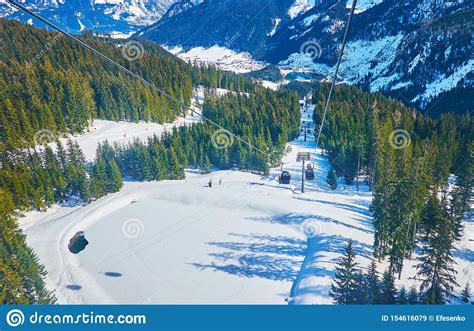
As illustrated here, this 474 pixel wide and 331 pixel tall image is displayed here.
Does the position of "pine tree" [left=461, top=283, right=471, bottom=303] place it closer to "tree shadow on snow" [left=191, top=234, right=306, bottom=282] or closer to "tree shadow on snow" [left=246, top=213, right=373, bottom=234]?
"tree shadow on snow" [left=246, top=213, right=373, bottom=234]

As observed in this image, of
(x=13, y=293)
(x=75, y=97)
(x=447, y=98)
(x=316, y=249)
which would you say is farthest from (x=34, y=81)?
(x=447, y=98)

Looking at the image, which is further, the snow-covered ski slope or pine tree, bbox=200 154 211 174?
pine tree, bbox=200 154 211 174

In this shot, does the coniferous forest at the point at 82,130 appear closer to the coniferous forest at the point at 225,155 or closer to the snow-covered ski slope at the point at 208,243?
the coniferous forest at the point at 225,155

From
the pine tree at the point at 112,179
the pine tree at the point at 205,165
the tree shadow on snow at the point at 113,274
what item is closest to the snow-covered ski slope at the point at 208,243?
the tree shadow on snow at the point at 113,274

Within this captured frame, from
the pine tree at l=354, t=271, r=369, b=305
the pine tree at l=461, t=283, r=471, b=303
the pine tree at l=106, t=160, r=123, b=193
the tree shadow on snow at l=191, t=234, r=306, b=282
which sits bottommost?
the pine tree at l=461, t=283, r=471, b=303

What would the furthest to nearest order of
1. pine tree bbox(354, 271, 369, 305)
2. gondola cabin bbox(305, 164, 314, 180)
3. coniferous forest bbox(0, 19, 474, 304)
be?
1. gondola cabin bbox(305, 164, 314, 180)
2. coniferous forest bbox(0, 19, 474, 304)
3. pine tree bbox(354, 271, 369, 305)

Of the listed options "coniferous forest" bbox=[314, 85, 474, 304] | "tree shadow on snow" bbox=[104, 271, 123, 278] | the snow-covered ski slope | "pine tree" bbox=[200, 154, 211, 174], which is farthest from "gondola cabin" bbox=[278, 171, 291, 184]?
"tree shadow on snow" bbox=[104, 271, 123, 278]
